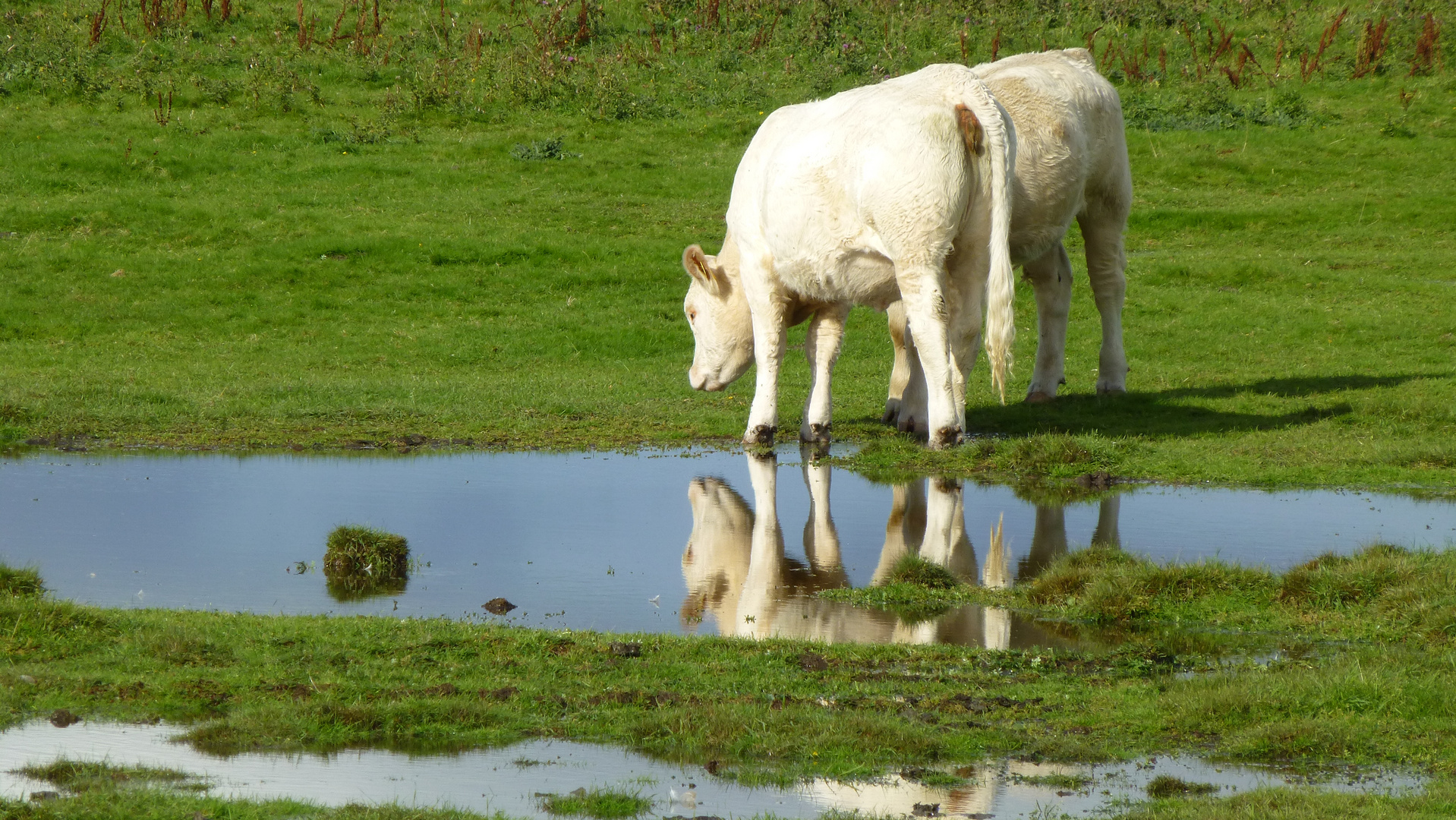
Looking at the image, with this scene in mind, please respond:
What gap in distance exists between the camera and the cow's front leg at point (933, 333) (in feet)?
39.5

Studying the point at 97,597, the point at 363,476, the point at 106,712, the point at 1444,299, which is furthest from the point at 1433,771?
the point at 1444,299

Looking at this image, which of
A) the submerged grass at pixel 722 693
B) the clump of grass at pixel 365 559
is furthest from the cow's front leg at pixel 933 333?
the submerged grass at pixel 722 693

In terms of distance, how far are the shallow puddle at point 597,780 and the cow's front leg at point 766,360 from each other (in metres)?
8.12

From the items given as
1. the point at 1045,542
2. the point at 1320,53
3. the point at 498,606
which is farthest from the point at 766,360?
the point at 1320,53

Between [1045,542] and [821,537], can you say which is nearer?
[1045,542]

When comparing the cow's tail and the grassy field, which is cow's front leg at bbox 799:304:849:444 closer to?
the grassy field

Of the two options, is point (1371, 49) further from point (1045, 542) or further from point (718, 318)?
point (1045, 542)

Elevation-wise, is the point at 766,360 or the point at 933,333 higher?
the point at 933,333

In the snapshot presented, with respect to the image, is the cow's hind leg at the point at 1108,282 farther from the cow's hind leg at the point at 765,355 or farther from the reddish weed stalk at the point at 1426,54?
the reddish weed stalk at the point at 1426,54

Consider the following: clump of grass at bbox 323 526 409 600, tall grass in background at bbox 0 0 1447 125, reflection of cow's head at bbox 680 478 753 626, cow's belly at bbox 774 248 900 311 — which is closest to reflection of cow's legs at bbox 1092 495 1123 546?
reflection of cow's head at bbox 680 478 753 626

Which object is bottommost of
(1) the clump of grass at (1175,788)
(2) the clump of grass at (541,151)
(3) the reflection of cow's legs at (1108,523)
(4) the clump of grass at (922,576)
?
(3) the reflection of cow's legs at (1108,523)

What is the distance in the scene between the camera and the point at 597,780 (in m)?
5.46

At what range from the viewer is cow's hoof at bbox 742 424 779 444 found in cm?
1383

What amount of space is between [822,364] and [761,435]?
2.81ft
